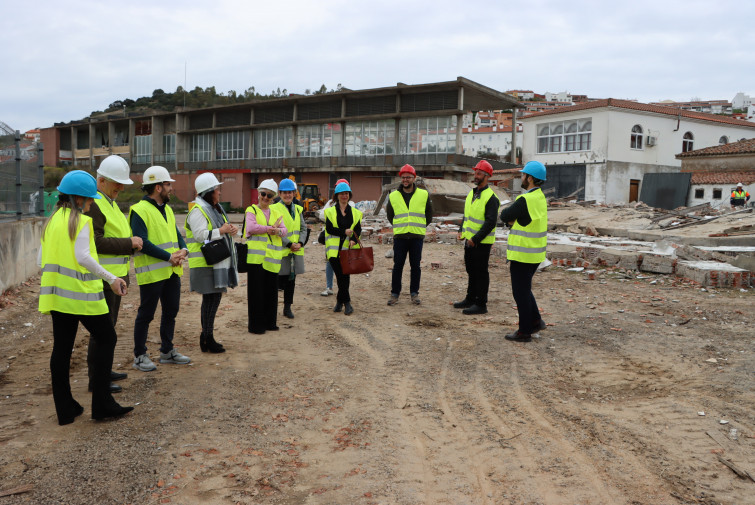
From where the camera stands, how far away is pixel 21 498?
3.17 m

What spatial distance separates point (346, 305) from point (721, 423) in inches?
193

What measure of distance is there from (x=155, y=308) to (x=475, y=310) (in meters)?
4.39

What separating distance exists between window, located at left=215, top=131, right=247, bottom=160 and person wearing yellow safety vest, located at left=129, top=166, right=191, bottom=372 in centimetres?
4337

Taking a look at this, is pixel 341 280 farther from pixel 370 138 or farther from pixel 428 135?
pixel 370 138

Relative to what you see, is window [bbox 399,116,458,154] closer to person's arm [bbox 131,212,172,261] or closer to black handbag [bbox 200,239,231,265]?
black handbag [bbox 200,239,231,265]

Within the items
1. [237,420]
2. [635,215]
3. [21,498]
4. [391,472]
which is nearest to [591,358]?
[391,472]

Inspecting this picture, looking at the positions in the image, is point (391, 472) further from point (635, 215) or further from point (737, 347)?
point (635, 215)

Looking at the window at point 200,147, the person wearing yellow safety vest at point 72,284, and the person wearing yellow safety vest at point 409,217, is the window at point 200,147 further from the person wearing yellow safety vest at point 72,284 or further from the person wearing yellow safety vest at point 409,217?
the person wearing yellow safety vest at point 72,284

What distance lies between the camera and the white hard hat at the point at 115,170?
15.3ft

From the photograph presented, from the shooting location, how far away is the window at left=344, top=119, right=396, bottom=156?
127ft

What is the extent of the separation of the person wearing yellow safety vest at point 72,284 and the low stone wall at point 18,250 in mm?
5751

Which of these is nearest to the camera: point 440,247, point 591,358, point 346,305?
point 591,358

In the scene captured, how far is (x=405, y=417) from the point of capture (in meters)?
4.39

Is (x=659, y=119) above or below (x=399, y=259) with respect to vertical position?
above
